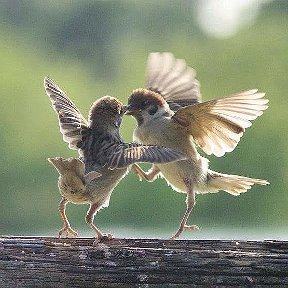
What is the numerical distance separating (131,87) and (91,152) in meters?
18.7

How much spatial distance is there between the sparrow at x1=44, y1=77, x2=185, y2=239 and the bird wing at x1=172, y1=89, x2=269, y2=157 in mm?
552

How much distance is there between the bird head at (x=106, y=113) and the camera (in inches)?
251

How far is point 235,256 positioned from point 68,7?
40.9 m

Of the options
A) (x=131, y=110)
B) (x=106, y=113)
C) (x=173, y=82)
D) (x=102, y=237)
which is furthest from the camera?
(x=173, y=82)

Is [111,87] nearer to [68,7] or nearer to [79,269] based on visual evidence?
[68,7]

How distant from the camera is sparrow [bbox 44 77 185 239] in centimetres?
593

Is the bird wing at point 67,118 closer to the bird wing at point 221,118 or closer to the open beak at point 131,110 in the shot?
the open beak at point 131,110

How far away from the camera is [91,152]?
6211mm

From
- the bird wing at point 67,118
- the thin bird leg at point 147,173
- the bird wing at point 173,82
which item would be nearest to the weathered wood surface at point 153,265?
the bird wing at point 67,118

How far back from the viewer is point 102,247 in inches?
185

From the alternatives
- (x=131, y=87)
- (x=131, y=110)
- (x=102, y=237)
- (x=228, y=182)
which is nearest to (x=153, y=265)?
(x=102, y=237)

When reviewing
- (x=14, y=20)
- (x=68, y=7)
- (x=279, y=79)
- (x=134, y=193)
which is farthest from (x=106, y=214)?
(x=68, y=7)

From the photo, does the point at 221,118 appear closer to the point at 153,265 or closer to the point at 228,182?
the point at 228,182

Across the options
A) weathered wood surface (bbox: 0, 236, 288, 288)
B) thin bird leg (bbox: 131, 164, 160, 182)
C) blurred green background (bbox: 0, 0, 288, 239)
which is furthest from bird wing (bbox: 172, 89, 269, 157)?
blurred green background (bbox: 0, 0, 288, 239)
